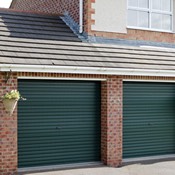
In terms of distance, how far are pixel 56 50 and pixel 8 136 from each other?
2822 millimetres

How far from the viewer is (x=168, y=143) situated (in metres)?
11.7

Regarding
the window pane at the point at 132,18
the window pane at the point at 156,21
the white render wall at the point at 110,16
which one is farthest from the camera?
the window pane at the point at 156,21

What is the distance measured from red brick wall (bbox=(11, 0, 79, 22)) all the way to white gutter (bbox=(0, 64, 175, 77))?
2.96m

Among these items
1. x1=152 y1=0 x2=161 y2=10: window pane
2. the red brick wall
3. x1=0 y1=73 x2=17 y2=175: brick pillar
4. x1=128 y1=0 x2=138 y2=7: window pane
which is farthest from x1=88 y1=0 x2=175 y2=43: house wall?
x1=0 y1=73 x2=17 y2=175: brick pillar

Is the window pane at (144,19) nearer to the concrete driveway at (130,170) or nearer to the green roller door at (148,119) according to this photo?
the green roller door at (148,119)

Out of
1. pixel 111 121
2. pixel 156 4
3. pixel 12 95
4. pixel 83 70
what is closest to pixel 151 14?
pixel 156 4

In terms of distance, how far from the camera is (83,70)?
9539 millimetres

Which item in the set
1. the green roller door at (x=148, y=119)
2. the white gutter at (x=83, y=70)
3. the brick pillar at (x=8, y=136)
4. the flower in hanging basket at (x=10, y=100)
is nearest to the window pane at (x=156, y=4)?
the green roller door at (x=148, y=119)

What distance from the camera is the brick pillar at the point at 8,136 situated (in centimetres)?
868

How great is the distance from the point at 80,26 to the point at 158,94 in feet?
11.0

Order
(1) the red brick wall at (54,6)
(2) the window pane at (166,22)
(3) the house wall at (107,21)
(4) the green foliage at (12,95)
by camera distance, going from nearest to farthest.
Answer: (4) the green foliage at (12,95)
(3) the house wall at (107,21)
(1) the red brick wall at (54,6)
(2) the window pane at (166,22)

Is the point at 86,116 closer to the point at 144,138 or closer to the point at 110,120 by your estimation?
the point at 110,120

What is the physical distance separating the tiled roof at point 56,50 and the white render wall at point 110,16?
0.73 meters

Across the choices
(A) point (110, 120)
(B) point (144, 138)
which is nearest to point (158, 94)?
(B) point (144, 138)
